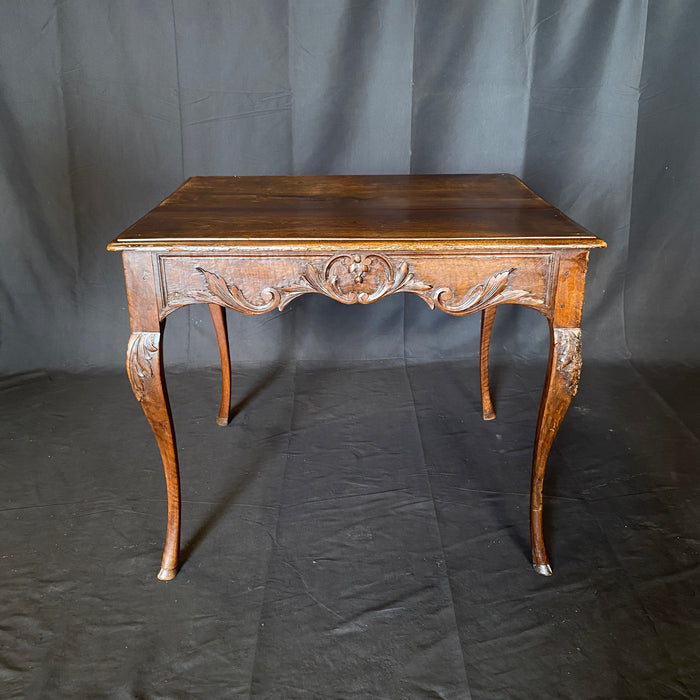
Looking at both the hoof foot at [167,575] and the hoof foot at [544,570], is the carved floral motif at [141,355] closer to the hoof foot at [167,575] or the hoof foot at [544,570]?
the hoof foot at [167,575]

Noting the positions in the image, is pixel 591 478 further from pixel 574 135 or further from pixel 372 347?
pixel 574 135

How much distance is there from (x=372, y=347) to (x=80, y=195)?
1.27 metres

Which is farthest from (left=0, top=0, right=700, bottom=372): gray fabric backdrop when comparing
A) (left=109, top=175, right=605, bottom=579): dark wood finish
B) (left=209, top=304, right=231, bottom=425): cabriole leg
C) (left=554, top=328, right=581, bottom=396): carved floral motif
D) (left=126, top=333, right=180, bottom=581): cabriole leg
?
(left=554, top=328, right=581, bottom=396): carved floral motif

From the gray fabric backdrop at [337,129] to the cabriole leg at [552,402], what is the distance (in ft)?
4.14

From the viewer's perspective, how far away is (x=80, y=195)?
8.73 ft

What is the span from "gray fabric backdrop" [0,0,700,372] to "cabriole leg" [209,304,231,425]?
0.53 meters

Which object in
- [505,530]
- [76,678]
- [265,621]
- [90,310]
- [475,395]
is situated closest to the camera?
[76,678]

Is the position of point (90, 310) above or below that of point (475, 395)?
above

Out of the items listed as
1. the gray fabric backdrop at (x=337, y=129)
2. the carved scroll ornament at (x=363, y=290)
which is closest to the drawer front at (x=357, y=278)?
the carved scroll ornament at (x=363, y=290)

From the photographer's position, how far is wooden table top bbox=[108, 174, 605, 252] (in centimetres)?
144

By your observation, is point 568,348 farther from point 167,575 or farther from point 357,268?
point 167,575

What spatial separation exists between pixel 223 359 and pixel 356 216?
860mm

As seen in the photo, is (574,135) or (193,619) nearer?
(193,619)

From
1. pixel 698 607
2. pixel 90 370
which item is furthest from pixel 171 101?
pixel 698 607
